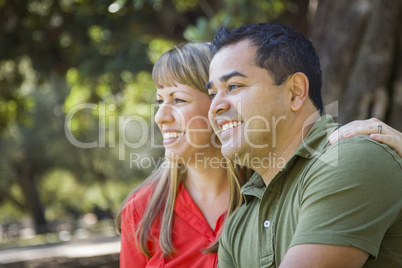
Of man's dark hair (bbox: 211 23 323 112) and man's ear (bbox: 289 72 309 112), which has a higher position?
man's dark hair (bbox: 211 23 323 112)

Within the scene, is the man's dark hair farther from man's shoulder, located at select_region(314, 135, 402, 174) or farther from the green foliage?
the green foliage

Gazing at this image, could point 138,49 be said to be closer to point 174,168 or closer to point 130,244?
point 174,168

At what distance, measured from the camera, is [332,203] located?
180 cm

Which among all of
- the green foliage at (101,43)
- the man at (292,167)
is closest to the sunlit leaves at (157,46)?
the green foliage at (101,43)

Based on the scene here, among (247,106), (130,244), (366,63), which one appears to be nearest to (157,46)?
(366,63)

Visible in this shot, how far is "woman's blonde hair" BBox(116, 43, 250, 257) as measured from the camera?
3.13m

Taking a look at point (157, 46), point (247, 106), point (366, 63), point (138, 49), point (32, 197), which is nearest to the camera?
point (247, 106)

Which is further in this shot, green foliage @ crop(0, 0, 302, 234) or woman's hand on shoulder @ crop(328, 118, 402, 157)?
green foliage @ crop(0, 0, 302, 234)

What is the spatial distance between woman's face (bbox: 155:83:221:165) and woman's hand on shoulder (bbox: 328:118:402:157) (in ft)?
3.71

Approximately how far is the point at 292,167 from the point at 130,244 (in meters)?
1.43

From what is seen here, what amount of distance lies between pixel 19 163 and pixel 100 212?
972cm

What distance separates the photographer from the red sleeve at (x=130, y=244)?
10.6ft

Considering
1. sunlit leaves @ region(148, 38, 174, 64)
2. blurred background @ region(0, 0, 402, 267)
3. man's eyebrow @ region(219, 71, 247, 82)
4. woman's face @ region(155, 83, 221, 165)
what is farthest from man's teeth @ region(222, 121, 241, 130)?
sunlit leaves @ region(148, 38, 174, 64)

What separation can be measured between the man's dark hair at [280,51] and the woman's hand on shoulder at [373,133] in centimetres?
36
